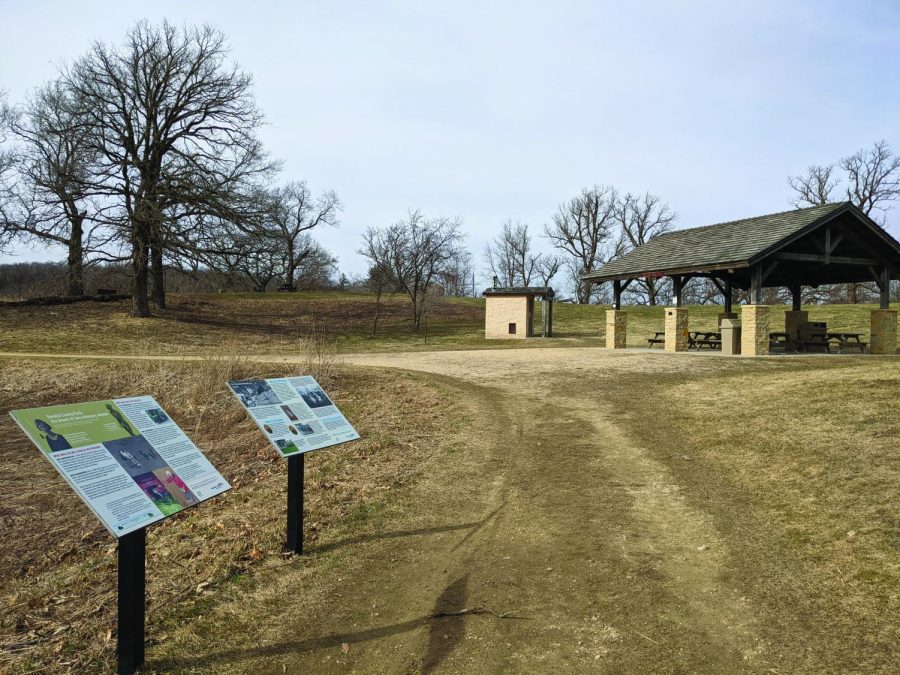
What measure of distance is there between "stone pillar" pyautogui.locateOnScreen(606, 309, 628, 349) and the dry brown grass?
11192 millimetres

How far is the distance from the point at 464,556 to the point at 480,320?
34.4m

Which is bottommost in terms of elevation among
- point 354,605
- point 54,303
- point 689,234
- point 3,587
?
point 3,587

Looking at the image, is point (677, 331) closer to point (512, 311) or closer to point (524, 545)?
point (512, 311)

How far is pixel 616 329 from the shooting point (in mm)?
22047

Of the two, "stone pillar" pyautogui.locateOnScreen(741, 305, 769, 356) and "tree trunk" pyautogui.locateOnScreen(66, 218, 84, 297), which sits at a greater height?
"tree trunk" pyautogui.locateOnScreen(66, 218, 84, 297)

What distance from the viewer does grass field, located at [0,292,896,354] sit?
23.1 meters

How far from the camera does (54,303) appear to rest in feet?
94.7

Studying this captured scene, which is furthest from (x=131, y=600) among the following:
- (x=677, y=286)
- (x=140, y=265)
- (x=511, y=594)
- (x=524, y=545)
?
(x=140, y=265)

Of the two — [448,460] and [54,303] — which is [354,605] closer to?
[448,460]

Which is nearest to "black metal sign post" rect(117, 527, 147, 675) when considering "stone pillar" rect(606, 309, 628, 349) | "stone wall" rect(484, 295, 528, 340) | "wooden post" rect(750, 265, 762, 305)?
"wooden post" rect(750, 265, 762, 305)

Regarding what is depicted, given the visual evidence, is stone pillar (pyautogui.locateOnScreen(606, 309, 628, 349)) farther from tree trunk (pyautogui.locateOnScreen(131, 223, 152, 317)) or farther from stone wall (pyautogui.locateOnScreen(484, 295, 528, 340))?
tree trunk (pyautogui.locateOnScreen(131, 223, 152, 317))

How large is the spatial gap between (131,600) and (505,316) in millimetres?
28243

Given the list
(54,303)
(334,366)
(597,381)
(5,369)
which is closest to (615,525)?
(597,381)

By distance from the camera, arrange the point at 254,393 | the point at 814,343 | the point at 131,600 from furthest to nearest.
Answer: the point at 814,343 → the point at 254,393 → the point at 131,600
